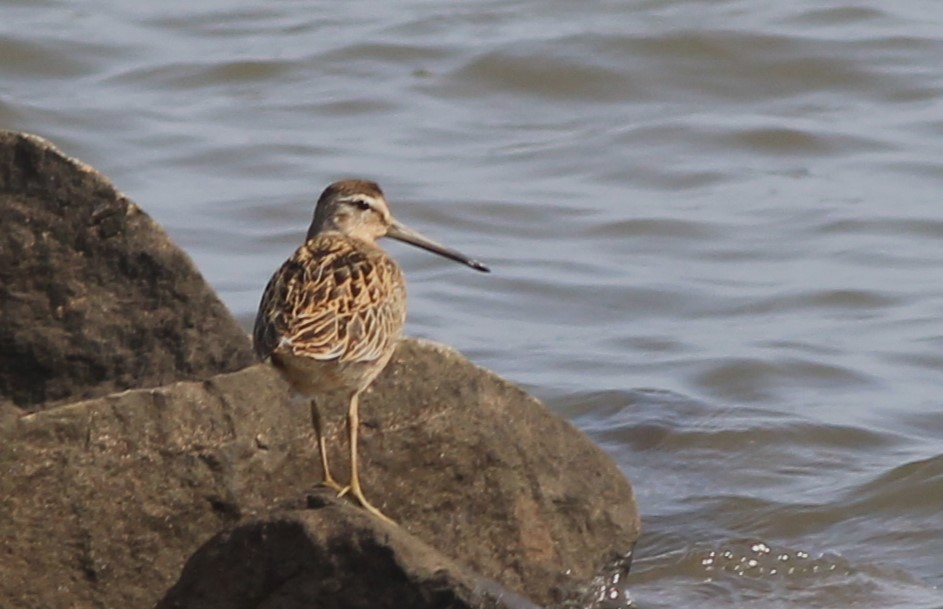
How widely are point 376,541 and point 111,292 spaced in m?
1.69

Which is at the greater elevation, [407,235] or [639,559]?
[407,235]

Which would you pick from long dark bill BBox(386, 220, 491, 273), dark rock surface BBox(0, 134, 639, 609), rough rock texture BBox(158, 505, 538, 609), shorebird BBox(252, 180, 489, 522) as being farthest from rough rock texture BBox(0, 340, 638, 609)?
long dark bill BBox(386, 220, 491, 273)

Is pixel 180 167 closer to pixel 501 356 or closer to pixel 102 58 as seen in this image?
pixel 102 58

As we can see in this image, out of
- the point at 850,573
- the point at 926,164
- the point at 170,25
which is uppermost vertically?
the point at 170,25

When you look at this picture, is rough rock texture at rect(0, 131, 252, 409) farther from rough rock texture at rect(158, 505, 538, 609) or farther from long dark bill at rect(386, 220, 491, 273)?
rough rock texture at rect(158, 505, 538, 609)

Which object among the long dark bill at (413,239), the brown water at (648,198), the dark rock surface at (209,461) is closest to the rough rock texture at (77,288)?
the dark rock surface at (209,461)

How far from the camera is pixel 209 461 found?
16.7ft

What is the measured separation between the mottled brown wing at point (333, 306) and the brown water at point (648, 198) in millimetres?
1370

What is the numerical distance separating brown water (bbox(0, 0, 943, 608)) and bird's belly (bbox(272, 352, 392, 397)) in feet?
4.61

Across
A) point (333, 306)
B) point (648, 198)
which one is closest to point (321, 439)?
point (333, 306)

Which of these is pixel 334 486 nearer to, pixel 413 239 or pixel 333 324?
pixel 333 324

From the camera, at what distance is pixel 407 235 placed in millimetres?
6367

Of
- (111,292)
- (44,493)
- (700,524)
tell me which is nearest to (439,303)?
(700,524)

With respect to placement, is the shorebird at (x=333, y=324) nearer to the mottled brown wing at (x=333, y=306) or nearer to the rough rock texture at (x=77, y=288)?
the mottled brown wing at (x=333, y=306)
